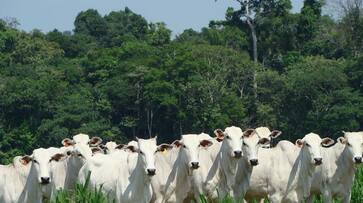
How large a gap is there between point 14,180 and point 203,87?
50775mm

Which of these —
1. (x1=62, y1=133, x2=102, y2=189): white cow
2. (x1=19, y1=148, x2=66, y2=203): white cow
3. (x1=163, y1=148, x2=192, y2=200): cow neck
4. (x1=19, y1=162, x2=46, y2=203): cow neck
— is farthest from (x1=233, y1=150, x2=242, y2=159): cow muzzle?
(x1=19, y1=162, x2=46, y2=203): cow neck

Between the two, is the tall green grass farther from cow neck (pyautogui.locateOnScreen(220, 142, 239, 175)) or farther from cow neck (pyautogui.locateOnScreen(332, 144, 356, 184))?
cow neck (pyautogui.locateOnScreen(332, 144, 356, 184))

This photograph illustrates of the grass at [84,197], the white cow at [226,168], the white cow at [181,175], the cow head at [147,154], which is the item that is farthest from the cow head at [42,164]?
the white cow at [226,168]

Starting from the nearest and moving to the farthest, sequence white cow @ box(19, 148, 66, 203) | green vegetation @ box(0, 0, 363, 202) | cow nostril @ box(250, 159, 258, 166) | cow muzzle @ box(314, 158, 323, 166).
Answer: white cow @ box(19, 148, 66, 203), cow nostril @ box(250, 159, 258, 166), cow muzzle @ box(314, 158, 323, 166), green vegetation @ box(0, 0, 363, 202)

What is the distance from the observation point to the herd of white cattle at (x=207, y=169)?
22.3m

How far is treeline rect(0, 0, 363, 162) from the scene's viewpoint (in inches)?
2827

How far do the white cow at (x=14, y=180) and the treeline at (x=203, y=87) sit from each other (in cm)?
4510

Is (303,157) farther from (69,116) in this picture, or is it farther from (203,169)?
(69,116)

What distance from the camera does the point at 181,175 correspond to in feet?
76.9

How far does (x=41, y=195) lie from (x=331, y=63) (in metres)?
53.9

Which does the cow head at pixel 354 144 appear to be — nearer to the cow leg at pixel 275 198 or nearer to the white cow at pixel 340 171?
the white cow at pixel 340 171

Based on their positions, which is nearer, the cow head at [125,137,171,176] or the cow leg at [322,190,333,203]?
the cow head at [125,137,171,176]

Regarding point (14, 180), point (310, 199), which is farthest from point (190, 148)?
point (14, 180)

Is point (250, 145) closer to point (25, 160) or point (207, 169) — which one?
point (207, 169)
